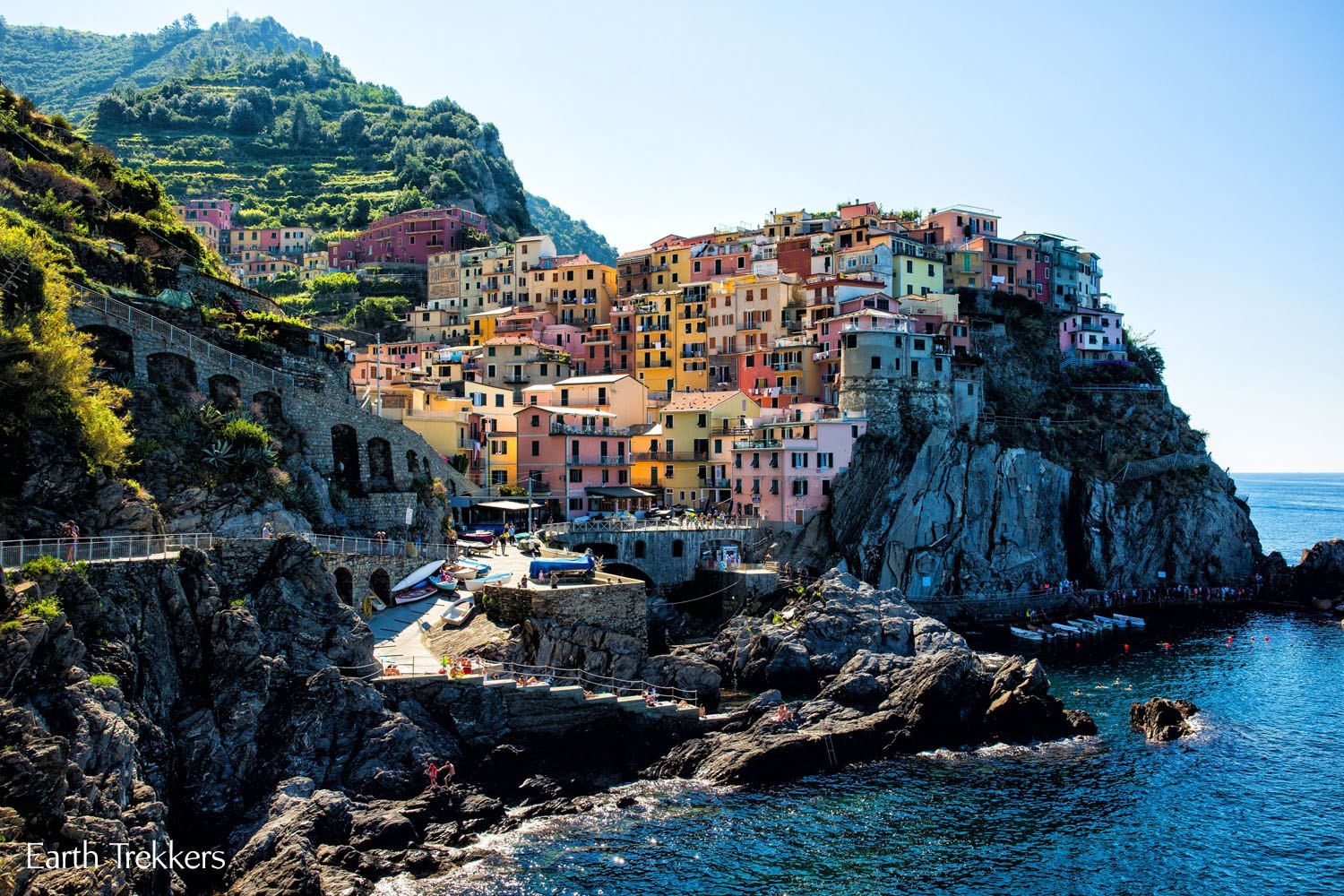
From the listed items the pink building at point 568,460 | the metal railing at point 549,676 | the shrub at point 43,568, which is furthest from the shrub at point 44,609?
the pink building at point 568,460

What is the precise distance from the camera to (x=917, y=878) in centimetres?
3306

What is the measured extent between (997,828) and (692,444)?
4347 centimetres

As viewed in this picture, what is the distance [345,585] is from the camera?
1797 inches

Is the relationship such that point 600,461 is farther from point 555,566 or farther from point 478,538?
point 555,566

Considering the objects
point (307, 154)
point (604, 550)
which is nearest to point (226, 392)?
point (604, 550)

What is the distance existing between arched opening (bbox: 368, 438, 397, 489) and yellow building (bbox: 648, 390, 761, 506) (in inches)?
938

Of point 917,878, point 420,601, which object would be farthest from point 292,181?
point 917,878

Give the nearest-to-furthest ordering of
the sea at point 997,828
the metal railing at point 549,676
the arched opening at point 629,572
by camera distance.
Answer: the sea at point 997,828 → the metal railing at point 549,676 → the arched opening at point 629,572

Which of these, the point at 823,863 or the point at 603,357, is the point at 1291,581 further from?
the point at 823,863

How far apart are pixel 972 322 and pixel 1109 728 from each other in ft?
162

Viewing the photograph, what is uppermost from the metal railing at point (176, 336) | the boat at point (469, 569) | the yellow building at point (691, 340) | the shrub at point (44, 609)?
the yellow building at point (691, 340)

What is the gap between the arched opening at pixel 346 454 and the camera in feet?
182

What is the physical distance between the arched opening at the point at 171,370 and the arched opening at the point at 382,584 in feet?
35.9

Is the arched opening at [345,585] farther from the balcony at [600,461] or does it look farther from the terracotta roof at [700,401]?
the terracotta roof at [700,401]
